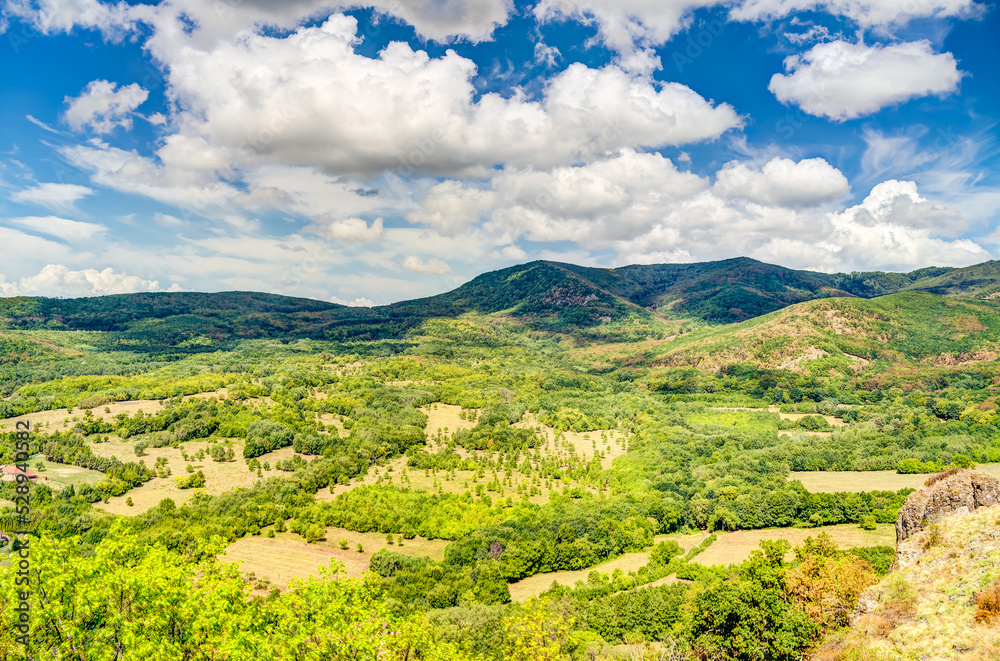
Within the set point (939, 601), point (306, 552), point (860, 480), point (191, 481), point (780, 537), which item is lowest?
point (306, 552)

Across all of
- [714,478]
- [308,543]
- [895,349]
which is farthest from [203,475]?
[895,349]

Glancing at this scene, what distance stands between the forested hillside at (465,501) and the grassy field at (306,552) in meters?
0.44

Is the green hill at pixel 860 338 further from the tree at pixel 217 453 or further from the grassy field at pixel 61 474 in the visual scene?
the grassy field at pixel 61 474

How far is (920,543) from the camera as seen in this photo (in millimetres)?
32188

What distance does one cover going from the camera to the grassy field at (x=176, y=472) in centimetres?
7100

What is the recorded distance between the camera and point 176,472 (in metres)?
82.6

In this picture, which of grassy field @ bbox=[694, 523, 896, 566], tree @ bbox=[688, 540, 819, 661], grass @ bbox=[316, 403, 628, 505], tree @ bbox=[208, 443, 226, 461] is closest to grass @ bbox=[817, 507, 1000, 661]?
tree @ bbox=[688, 540, 819, 661]

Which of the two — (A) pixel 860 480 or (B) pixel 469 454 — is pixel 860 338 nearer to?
(A) pixel 860 480

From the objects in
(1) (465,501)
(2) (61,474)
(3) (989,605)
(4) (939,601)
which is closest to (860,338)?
(1) (465,501)

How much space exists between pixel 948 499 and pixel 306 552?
6339 cm

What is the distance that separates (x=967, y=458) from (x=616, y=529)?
57160 mm

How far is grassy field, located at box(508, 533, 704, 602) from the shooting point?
52.1m

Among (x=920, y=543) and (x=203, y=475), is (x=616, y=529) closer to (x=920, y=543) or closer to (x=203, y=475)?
(x=920, y=543)

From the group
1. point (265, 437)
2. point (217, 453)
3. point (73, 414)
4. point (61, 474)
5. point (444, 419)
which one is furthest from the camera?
point (444, 419)
